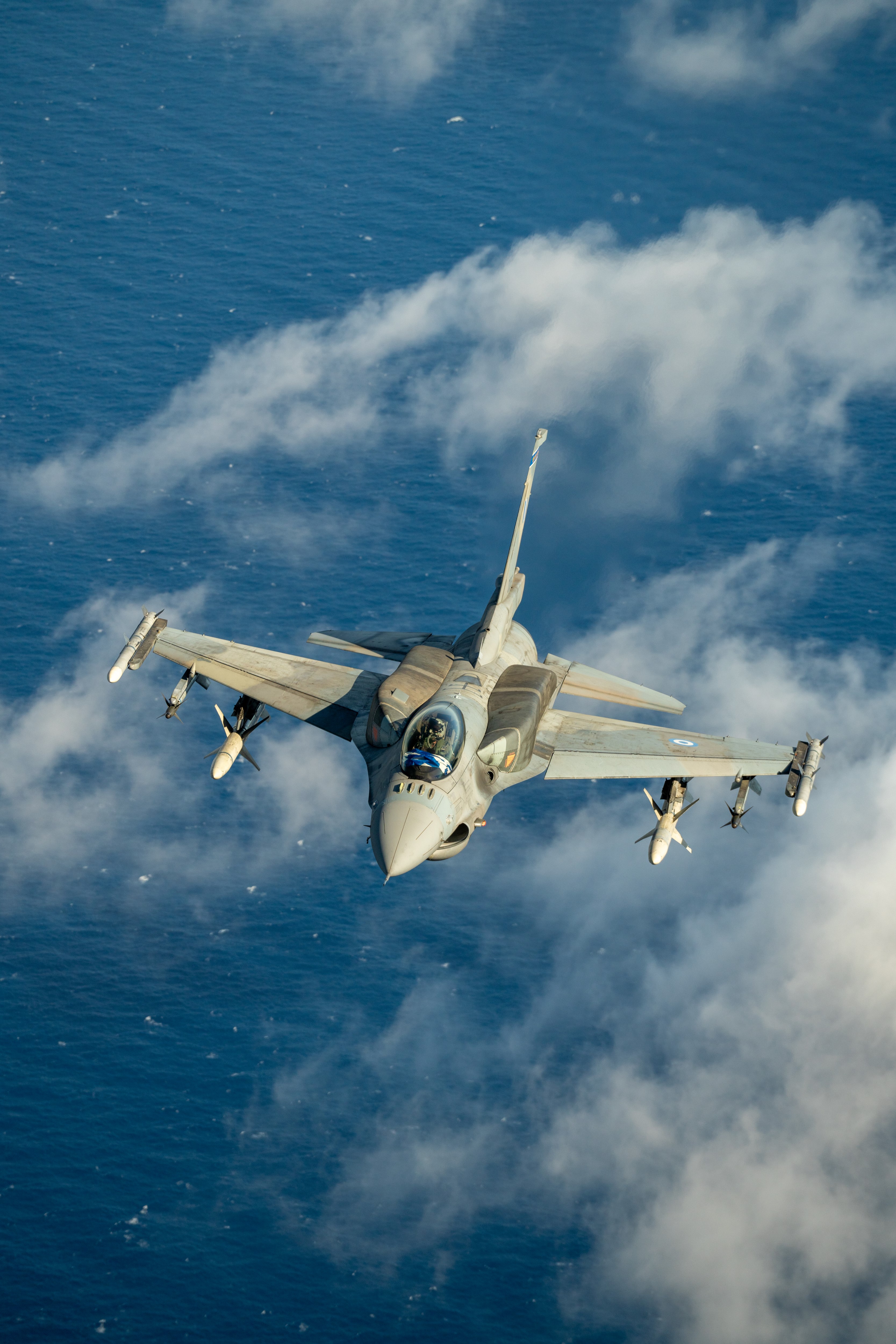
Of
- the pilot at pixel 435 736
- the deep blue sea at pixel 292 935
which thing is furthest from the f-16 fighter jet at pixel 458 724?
the deep blue sea at pixel 292 935

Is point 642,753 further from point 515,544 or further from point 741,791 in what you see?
point 515,544

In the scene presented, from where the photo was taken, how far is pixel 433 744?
295ft

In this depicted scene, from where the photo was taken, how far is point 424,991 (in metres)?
141

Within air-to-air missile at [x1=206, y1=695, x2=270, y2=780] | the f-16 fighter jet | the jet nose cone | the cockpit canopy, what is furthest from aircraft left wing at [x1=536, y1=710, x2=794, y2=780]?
air-to-air missile at [x1=206, y1=695, x2=270, y2=780]

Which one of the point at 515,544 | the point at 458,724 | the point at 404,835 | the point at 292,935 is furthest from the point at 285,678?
the point at 292,935

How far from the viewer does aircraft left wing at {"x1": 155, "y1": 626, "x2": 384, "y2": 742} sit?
101625 mm

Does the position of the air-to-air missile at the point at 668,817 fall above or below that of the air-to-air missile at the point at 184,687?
below

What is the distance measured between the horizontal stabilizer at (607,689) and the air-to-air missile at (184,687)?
78.2 ft

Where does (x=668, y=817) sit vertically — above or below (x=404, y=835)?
above

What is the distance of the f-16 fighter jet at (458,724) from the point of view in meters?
89.7

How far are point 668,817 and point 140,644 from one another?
36317 millimetres

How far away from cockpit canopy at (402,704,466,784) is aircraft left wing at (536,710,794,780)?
807 centimetres

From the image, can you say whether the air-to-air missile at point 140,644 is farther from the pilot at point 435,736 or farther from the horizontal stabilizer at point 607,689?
the horizontal stabilizer at point 607,689

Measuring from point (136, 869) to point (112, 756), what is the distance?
593 inches
